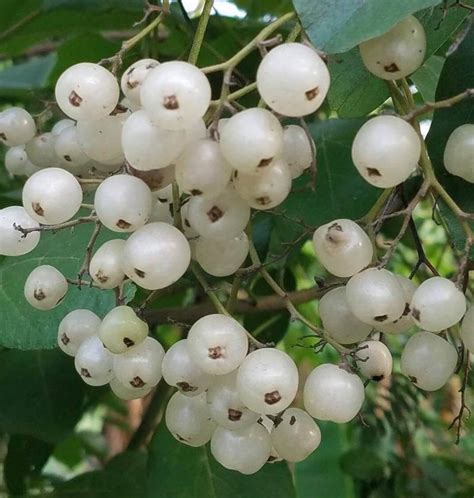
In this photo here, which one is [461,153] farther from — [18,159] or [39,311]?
[18,159]

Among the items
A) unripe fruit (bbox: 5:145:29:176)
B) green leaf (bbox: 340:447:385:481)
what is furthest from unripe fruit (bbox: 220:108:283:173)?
green leaf (bbox: 340:447:385:481)

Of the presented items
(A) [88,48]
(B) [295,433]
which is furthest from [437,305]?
(A) [88,48]

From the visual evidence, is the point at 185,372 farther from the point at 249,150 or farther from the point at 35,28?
the point at 35,28

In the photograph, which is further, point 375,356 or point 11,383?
point 11,383

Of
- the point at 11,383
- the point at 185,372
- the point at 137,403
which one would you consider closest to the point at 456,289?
the point at 185,372

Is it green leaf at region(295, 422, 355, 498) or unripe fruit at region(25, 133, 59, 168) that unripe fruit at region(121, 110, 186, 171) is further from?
green leaf at region(295, 422, 355, 498)

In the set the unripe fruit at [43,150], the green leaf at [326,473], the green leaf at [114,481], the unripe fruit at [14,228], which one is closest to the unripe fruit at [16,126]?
the unripe fruit at [43,150]
